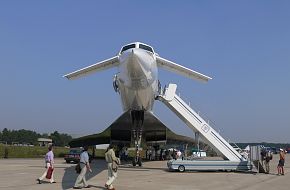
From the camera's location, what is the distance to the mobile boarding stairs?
20062 mm

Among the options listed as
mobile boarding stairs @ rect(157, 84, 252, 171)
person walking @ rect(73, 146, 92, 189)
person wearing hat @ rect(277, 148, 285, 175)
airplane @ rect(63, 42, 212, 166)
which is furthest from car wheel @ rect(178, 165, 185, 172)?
person walking @ rect(73, 146, 92, 189)

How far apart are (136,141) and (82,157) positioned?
348 inches

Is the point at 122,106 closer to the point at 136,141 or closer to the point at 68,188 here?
the point at 136,141

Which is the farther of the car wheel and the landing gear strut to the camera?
the landing gear strut

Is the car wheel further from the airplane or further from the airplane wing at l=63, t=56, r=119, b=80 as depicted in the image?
the airplane wing at l=63, t=56, r=119, b=80

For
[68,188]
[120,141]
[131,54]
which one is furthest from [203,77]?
[68,188]

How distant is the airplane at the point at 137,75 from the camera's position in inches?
641

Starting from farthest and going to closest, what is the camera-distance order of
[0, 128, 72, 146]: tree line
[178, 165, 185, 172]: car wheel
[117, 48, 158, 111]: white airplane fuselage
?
1. [0, 128, 72, 146]: tree line
2. [178, 165, 185, 172]: car wheel
3. [117, 48, 158, 111]: white airplane fuselage

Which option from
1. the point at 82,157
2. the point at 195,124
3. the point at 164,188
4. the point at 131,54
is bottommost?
the point at 164,188

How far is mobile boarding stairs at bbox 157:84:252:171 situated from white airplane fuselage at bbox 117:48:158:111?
298 centimetres

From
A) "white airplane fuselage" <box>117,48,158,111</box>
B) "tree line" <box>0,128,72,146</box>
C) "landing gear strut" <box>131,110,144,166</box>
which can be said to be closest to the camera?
"white airplane fuselage" <box>117,48,158,111</box>

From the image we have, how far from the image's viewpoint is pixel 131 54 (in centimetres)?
1585

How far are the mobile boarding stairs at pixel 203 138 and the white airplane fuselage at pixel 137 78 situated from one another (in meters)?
2.98

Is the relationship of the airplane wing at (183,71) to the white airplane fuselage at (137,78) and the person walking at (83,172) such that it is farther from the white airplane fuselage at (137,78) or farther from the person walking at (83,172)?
the person walking at (83,172)
